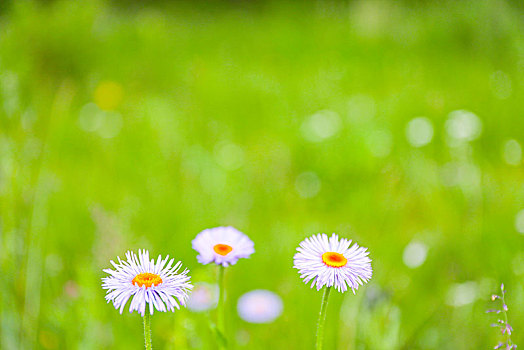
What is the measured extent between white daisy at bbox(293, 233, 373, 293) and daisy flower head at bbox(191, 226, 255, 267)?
0.08m

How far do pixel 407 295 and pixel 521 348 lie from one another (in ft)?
0.87

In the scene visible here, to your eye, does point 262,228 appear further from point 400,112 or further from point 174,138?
point 400,112

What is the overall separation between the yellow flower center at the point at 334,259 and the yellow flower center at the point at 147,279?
0.13 m

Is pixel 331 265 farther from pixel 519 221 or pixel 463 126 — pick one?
pixel 463 126

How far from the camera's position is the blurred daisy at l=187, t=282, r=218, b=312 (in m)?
0.86

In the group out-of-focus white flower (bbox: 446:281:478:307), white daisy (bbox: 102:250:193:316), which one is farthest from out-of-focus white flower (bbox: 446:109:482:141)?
white daisy (bbox: 102:250:193:316)

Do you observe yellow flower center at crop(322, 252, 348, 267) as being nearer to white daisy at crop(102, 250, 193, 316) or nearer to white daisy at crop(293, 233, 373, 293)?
white daisy at crop(293, 233, 373, 293)

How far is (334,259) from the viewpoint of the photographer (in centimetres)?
43

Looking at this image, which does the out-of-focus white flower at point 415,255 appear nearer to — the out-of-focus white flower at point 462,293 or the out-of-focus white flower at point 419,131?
the out-of-focus white flower at point 462,293

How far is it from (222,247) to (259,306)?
0.55 meters

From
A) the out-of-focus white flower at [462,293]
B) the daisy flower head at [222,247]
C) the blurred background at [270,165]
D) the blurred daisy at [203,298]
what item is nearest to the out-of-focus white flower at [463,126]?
the blurred background at [270,165]

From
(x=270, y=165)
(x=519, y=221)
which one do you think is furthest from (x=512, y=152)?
(x=270, y=165)

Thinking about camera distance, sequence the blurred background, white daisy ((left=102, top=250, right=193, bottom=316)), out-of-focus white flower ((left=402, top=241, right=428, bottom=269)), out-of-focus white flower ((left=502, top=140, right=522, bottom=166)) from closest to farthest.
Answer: white daisy ((left=102, top=250, right=193, bottom=316)), the blurred background, out-of-focus white flower ((left=402, top=241, right=428, bottom=269)), out-of-focus white flower ((left=502, top=140, right=522, bottom=166))

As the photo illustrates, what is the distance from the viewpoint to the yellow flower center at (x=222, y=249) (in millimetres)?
505
